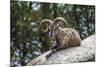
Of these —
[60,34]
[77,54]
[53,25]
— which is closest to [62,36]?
[60,34]

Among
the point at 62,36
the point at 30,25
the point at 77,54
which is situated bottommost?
the point at 77,54

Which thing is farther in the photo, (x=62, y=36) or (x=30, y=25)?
(x=62, y=36)

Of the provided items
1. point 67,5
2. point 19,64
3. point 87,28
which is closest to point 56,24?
point 67,5

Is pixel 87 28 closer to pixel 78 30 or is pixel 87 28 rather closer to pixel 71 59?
pixel 78 30

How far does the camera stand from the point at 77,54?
6.27 ft

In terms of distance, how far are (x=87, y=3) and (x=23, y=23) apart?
29.2 inches

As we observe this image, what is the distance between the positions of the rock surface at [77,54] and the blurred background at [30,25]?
5.4 inches

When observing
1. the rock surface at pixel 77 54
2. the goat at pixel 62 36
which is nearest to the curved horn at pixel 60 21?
the goat at pixel 62 36

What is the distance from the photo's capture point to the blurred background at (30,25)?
1.69 metres

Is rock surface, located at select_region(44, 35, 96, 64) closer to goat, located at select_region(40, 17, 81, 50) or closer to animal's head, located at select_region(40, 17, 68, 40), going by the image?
goat, located at select_region(40, 17, 81, 50)

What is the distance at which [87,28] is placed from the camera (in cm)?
197

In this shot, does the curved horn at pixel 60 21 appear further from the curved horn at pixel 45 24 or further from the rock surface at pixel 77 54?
the rock surface at pixel 77 54

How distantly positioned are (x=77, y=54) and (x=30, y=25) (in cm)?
59

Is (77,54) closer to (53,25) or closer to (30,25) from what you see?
(53,25)
